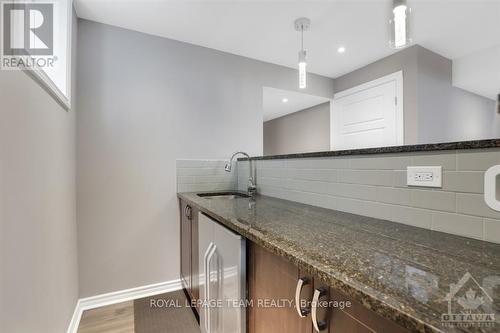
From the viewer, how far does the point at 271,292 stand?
85 cm

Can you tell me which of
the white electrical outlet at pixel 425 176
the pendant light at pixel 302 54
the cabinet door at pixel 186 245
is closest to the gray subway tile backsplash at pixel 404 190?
the white electrical outlet at pixel 425 176

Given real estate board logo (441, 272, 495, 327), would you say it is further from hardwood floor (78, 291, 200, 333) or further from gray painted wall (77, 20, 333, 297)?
gray painted wall (77, 20, 333, 297)

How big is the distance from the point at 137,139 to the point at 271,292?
1808mm

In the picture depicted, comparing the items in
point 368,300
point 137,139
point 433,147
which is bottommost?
point 368,300

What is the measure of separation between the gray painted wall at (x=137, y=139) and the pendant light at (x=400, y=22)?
5.19ft

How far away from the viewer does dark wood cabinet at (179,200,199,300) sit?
5.66 ft

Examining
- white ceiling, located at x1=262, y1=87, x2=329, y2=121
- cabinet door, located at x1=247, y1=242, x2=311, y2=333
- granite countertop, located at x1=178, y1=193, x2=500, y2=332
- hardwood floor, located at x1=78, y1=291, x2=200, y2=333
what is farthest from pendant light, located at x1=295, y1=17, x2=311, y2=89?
hardwood floor, located at x1=78, y1=291, x2=200, y2=333

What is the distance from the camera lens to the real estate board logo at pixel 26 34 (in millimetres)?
812

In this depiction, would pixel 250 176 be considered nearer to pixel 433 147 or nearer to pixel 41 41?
pixel 433 147

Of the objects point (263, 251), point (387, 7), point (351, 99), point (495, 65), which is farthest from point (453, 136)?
point (263, 251)

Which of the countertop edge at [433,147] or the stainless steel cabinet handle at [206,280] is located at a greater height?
the countertop edge at [433,147]

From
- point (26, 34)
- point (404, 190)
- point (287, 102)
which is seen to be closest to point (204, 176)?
point (26, 34)

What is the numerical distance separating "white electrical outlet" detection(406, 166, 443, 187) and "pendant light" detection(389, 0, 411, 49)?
0.85 m

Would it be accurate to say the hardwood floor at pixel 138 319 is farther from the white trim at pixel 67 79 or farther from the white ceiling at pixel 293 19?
the white ceiling at pixel 293 19
